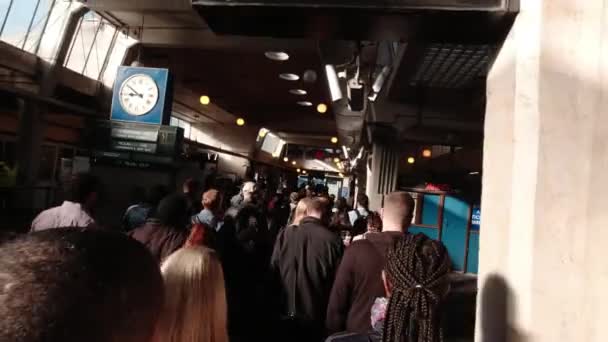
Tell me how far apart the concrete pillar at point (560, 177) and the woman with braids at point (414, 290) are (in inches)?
10.4

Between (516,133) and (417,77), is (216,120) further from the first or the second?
(516,133)

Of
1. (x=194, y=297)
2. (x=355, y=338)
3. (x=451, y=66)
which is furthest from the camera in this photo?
(x=451, y=66)

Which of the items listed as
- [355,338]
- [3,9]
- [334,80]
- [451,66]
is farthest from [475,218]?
[3,9]

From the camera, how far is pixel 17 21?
39.8ft

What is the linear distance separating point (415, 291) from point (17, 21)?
14.0m

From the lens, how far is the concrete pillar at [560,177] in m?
1.50

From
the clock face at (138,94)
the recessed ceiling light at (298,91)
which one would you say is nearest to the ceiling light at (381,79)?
the clock face at (138,94)

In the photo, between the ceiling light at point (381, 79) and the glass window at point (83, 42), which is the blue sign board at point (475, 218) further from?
the glass window at point (83, 42)

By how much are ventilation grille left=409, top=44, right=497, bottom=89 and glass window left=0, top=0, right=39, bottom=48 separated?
416 inches

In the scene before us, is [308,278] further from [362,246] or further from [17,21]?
[17,21]

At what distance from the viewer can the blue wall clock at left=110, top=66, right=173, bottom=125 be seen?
8.61m

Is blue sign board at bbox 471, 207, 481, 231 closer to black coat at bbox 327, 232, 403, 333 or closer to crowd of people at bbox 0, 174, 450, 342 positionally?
crowd of people at bbox 0, 174, 450, 342

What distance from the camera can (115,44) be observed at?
13555 mm

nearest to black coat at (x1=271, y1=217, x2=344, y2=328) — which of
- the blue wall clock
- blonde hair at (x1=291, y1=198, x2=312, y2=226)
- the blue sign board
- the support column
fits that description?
blonde hair at (x1=291, y1=198, x2=312, y2=226)
